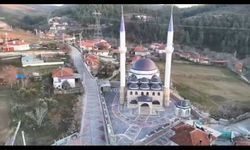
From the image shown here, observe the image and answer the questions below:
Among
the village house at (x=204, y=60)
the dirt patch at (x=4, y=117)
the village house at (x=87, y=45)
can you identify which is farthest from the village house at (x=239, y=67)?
the dirt patch at (x=4, y=117)

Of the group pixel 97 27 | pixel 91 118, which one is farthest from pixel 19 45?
pixel 97 27

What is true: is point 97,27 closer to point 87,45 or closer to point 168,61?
point 87,45

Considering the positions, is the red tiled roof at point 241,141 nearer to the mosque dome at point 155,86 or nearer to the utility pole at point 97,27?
the mosque dome at point 155,86

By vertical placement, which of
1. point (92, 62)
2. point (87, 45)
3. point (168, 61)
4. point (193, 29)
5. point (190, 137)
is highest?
point (193, 29)

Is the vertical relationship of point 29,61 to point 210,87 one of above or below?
above

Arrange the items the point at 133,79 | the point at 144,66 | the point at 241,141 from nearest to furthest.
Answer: the point at 241,141 → the point at 133,79 → the point at 144,66

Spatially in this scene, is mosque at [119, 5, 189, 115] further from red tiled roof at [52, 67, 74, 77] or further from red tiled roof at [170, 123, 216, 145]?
red tiled roof at [52, 67, 74, 77]

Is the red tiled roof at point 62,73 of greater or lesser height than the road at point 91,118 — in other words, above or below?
above
